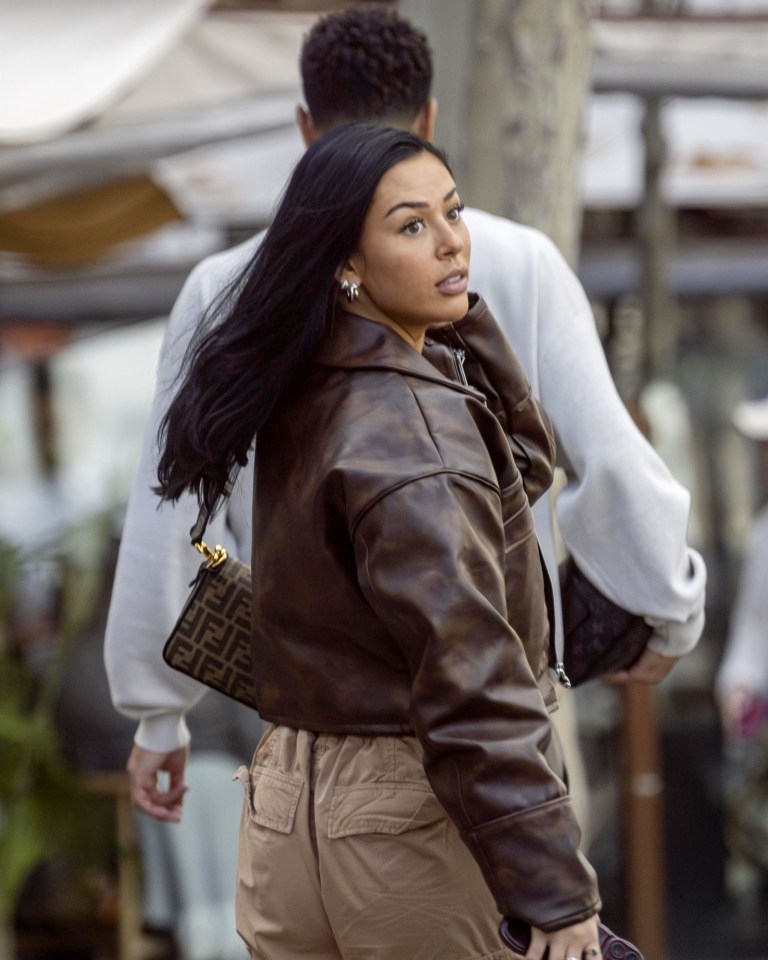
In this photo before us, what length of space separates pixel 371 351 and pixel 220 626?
0.59 meters

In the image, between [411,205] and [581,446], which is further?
[581,446]

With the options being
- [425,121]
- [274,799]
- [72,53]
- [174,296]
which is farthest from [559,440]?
[174,296]

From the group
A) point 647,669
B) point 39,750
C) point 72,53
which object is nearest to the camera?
point 647,669

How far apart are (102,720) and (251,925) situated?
334 centimetres

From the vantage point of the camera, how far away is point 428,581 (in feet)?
6.18

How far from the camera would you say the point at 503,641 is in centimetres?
190

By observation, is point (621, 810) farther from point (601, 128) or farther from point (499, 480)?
point (499, 480)

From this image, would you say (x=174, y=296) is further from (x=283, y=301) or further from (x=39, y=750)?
(x=283, y=301)

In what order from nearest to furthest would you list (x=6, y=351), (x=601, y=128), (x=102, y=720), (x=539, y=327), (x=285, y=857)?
(x=285, y=857)
(x=539, y=327)
(x=102, y=720)
(x=601, y=128)
(x=6, y=351)

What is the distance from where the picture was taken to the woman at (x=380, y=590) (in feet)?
6.12

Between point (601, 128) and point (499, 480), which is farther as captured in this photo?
point (601, 128)

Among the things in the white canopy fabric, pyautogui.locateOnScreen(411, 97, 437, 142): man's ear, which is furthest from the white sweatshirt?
the white canopy fabric

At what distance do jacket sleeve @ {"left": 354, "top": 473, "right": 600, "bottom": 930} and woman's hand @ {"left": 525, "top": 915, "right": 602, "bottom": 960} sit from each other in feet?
0.05

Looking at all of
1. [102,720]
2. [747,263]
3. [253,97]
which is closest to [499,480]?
[253,97]
